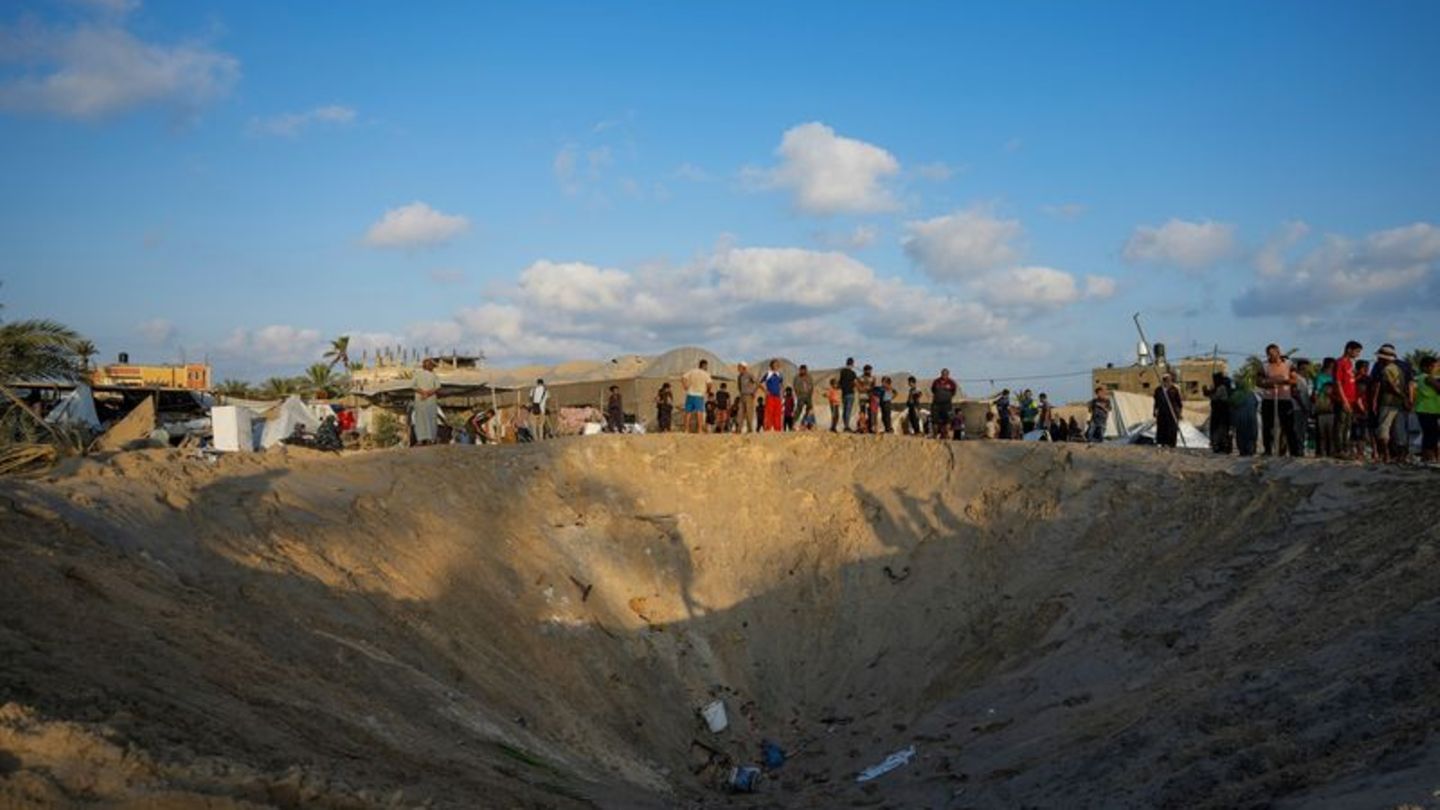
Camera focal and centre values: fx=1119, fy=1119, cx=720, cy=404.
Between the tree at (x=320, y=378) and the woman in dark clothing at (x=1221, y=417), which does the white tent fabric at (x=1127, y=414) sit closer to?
the woman in dark clothing at (x=1221, y=417)

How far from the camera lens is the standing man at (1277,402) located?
52.4 ft

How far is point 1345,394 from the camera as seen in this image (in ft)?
51.5

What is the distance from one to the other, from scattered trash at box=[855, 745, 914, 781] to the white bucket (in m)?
2.84

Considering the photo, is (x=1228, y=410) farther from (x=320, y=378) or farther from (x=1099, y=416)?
(x=320, y=378)

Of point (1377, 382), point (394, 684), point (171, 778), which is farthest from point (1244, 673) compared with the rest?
point (171, 778)

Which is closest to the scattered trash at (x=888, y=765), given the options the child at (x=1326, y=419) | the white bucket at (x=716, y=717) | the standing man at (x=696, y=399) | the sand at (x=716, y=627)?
the sand at (x=716, y=627)

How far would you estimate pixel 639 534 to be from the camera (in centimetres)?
1858

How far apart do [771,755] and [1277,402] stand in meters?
8.96

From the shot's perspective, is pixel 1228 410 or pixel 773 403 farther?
pixel 773 403

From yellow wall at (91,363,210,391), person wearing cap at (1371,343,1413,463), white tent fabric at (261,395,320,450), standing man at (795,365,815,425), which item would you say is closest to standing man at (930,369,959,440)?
standing man at (795,365,815,425)

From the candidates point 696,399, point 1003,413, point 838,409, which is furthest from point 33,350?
point 1003,413

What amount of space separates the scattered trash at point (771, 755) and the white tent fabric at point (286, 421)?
15.6 metres

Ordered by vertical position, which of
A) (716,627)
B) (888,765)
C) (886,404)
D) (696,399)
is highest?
(696,399)

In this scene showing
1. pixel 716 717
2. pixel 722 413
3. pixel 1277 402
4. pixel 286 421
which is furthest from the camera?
pixel 286 421
